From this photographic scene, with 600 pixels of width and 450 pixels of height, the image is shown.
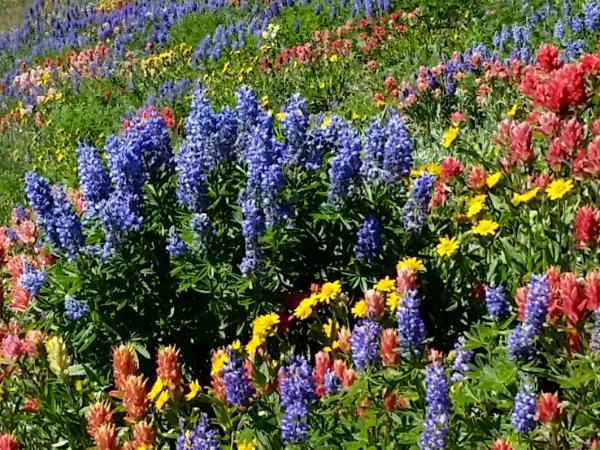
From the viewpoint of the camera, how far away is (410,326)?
272 centimetres

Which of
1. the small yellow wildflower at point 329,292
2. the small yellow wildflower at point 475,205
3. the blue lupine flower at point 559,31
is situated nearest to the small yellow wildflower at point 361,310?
the small yellow wildflower at point 329,292

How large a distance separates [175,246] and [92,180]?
1.90ft

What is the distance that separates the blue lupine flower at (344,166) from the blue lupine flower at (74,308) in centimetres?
117

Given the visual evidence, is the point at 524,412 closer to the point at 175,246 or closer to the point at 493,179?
the point at 493,179

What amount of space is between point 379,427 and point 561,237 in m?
1.22

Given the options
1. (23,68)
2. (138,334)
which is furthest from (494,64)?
(23,68)

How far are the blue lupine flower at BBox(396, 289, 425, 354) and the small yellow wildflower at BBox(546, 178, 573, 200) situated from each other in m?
0.87

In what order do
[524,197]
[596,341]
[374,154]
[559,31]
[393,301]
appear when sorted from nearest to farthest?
[596,341] → [393,301] → [524,197] → [374,154] → [559,31]

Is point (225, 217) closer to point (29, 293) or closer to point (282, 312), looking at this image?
point (282, 312)

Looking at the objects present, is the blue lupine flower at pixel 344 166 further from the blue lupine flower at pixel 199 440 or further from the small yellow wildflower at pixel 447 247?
the blue lupine flower at pixel 199 440

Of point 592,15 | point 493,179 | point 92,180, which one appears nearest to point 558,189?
point 493,179

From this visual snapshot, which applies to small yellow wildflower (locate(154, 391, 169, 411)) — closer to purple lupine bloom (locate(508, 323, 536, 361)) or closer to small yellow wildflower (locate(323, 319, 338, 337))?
small yellow wildflower (locate(323, 319, 338, 337))

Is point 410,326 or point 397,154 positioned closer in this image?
point 410,326

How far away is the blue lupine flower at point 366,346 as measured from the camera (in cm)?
282
